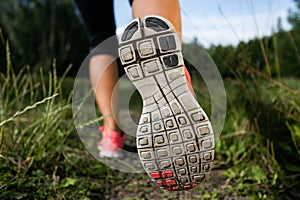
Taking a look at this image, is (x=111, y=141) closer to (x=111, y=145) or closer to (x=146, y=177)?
(x=111, y=145)

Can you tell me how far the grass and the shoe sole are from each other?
1.29 ft

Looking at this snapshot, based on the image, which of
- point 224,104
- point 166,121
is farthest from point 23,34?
point 166,121

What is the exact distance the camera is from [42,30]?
6.05 m

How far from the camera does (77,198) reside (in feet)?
4.24

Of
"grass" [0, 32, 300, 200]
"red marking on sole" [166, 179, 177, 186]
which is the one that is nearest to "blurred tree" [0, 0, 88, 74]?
"grass" [0, 32, 300, 200]

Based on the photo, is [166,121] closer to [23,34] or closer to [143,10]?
[143,10]

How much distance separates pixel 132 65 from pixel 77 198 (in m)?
0.56

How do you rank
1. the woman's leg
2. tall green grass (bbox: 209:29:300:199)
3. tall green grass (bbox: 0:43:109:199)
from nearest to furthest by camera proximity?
tall green grass (bbox: 0:43:109:199) → tall green grass (bbox: 209:29:300:199) → the woman's leg

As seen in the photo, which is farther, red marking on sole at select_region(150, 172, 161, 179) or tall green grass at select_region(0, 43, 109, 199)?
tall green grass at select_region(0, 43, 109, 199)

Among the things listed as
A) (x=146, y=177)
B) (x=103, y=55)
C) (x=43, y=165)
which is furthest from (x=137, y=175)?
(x=103, y=55)

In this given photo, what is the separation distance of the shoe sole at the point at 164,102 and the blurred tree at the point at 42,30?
4.05 meters

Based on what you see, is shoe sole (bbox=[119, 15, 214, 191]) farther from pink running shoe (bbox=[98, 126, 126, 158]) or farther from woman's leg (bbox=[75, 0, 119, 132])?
pink running shoe (bbox=[98, 126, 126, 158])

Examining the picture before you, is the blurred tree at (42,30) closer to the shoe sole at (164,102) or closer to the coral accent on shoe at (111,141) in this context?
the coral accent on shoe at (111,141)

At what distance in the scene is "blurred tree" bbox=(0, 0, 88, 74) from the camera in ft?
17.4
